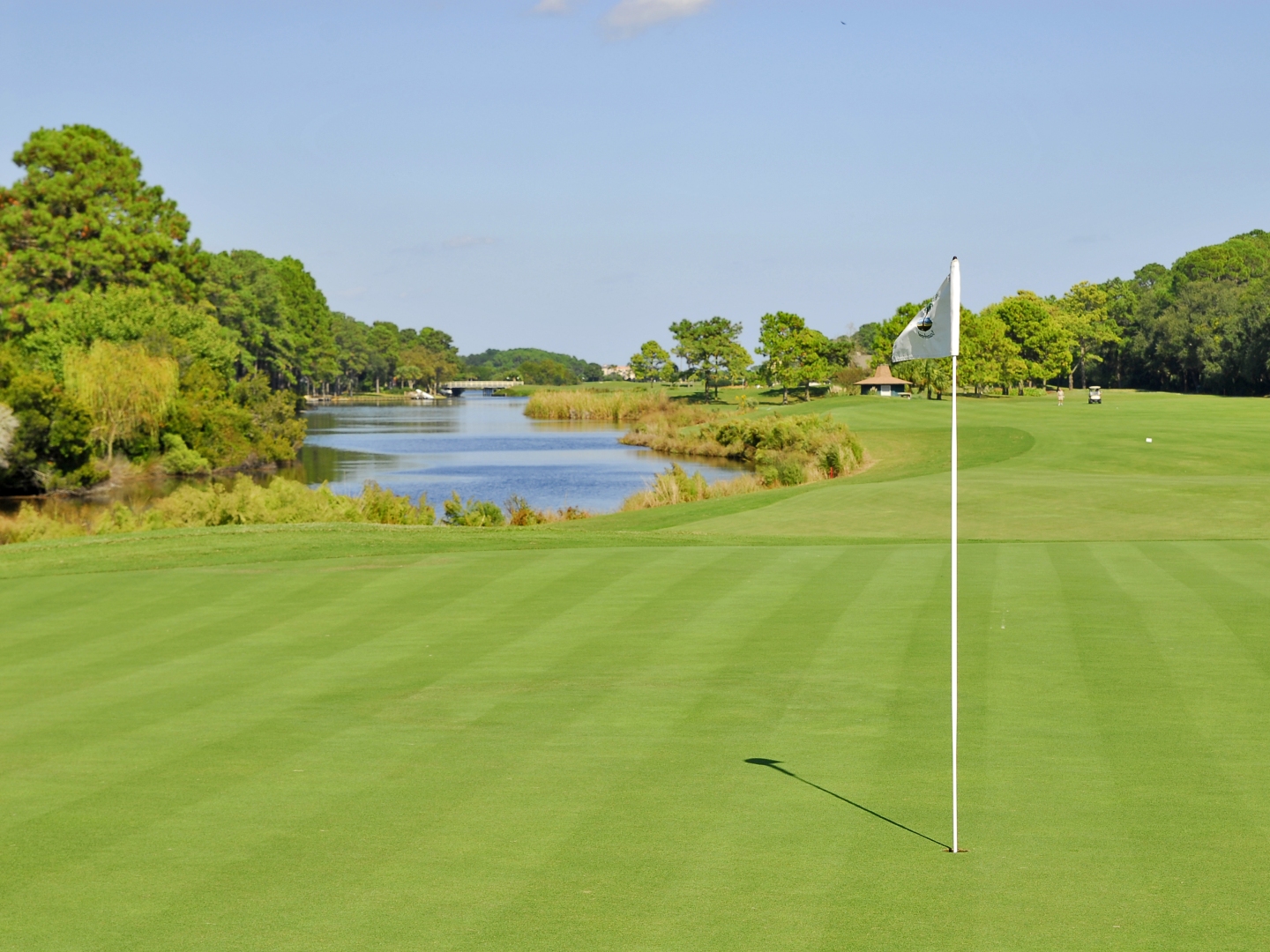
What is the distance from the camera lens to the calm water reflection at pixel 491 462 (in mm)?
49688

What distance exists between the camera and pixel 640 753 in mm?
9164

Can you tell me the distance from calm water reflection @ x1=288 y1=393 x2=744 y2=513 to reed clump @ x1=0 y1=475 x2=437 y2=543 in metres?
9.29

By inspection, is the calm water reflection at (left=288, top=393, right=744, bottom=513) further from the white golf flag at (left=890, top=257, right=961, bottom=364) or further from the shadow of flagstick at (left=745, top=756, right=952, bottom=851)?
the white golf flag at (left=890, top=257, right=961, bottom=364)

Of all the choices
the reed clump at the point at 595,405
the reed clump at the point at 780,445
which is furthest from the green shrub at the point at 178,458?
the reed clump at the point at 595,405

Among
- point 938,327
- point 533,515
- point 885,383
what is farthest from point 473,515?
point 885,383

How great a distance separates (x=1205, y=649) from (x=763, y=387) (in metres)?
142

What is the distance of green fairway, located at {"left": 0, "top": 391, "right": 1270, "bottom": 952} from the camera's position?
249 inches

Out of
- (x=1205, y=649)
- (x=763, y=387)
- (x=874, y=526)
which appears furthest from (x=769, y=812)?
(x=763, y=387)

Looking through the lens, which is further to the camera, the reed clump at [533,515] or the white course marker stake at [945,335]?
the reed clump at [533,515]

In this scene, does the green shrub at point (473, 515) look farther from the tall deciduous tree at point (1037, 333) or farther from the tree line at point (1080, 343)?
the tall deciduous tree at point (1037, 333)

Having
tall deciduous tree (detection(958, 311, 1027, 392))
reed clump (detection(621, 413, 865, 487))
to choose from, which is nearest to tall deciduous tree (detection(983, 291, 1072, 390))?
tall deciduous tree (detection(958, 311, 1027, 392))

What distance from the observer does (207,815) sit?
25.9 feet

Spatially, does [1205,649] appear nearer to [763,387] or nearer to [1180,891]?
[1180,891]

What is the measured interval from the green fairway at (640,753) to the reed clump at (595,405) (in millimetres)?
87656
